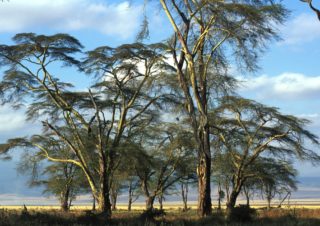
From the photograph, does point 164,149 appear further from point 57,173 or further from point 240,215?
point 240,215

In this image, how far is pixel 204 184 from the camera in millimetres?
20609

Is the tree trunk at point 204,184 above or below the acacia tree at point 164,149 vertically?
below

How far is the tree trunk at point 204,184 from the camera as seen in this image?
2022 centimetres

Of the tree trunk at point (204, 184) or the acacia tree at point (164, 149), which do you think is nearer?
the tree trunk at point (204, 184)

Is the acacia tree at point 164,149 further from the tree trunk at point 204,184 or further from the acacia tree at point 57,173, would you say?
the tree trunk at point 204,184

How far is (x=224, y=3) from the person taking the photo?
2025 centimetres

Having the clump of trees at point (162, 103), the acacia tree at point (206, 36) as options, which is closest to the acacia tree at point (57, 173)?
the clump of trees at point (162, 103)

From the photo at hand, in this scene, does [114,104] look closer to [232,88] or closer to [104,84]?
[104,84]

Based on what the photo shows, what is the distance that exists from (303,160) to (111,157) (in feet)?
41.6

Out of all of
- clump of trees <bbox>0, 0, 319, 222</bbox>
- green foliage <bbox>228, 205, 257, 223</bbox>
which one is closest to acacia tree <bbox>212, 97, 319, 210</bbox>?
clump of trees <bbox>0, 0, 319, 222</bbox>

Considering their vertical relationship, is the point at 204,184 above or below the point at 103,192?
below

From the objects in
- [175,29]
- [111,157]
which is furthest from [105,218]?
[111,157]

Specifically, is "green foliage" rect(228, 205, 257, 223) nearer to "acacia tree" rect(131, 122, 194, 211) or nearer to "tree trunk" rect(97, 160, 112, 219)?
"tree trunk" rect(97, 160, 112, 219)

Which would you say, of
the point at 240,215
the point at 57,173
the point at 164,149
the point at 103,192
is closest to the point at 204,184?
the point at 240,215
